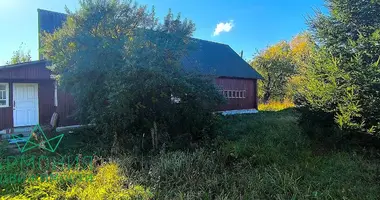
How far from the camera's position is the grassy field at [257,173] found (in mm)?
3381

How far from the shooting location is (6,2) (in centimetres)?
772

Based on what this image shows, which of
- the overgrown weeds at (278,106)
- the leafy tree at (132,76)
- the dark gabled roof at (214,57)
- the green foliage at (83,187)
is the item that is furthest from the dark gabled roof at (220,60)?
the green foliage at (83,187)

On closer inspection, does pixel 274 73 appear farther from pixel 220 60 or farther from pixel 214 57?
pixel 214 57

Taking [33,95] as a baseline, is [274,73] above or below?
above

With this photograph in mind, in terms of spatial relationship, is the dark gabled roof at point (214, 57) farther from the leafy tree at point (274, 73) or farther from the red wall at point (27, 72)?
the leafy tree at point (274, 73)

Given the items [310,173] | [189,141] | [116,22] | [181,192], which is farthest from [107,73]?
[310,173]

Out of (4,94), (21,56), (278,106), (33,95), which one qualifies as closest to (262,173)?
(33,95)

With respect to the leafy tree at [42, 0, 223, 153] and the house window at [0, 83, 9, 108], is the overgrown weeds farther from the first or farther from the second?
the house window at [0, 83, 9, 108]

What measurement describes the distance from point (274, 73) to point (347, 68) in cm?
1898

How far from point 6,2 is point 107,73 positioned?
5.10m

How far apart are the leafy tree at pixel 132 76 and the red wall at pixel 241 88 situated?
6945 mm

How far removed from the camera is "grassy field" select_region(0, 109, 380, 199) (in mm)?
3381

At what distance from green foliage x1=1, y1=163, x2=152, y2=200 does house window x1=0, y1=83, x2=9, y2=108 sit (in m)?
5.80

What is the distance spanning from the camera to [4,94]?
806cm
